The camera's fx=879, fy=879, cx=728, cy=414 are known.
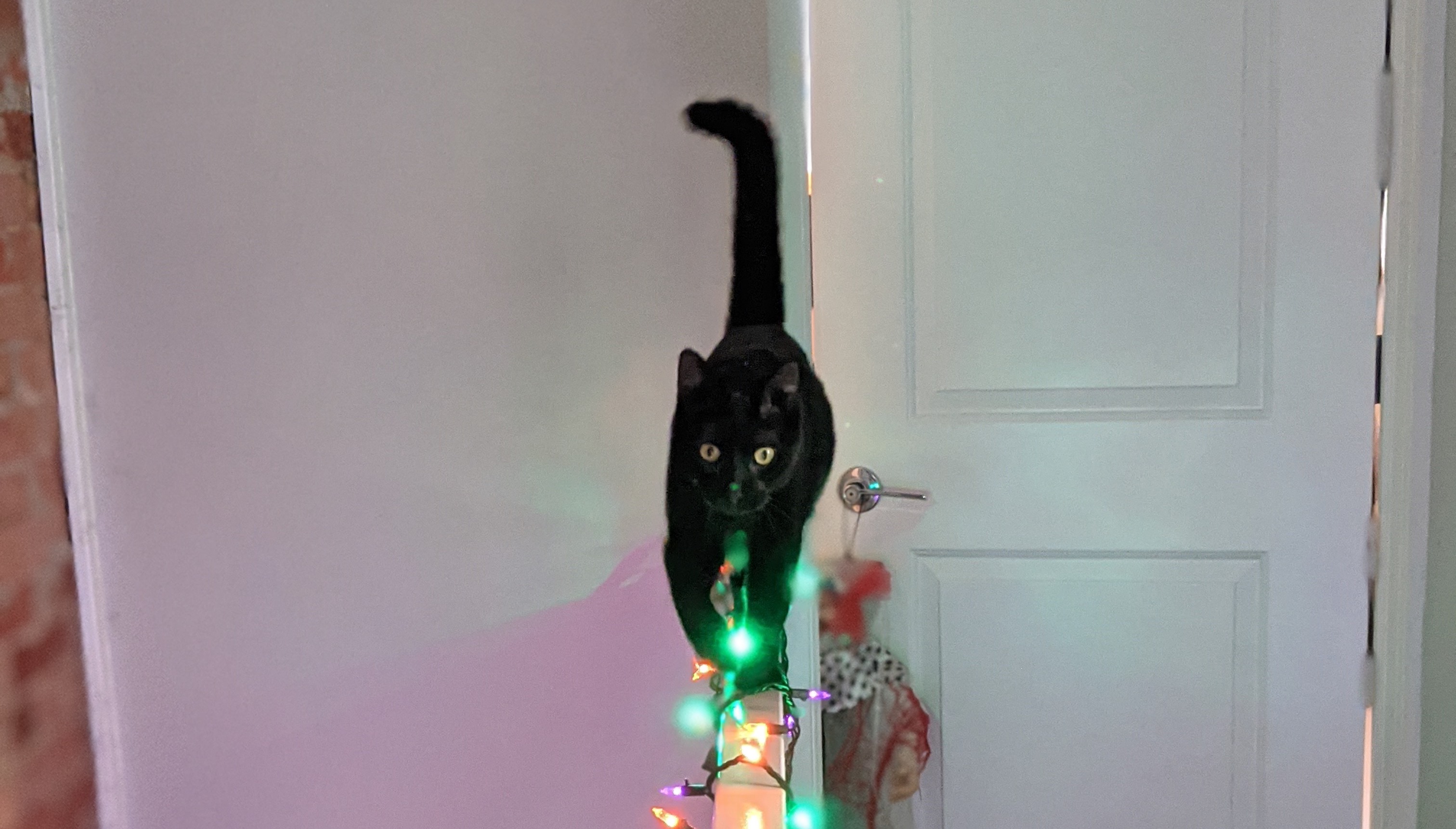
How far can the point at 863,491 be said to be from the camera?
1.31m

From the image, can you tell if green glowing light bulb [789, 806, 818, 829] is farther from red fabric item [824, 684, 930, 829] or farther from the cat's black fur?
red fabric item [824, 684, 930, 829]

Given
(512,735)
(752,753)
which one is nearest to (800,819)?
(752,753)

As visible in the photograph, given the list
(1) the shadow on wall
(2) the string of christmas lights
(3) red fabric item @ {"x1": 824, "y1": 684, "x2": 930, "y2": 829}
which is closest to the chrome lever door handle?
(3) red fabric item @ {"x1": 824, "y1": 684, "x2": 930, "y2": 829}

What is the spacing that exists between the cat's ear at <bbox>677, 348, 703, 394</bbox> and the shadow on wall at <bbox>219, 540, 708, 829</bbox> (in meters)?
0.16

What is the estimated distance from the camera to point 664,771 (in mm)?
895

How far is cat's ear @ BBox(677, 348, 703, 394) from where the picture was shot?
71 cm

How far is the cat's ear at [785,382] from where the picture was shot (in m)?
0.71

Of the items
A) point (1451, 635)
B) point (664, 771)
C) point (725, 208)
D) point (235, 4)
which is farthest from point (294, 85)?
point (1451, 635)

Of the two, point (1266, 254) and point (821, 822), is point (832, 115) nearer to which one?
point (1266, 254)

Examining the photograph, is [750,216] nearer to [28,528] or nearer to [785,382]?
[785,382]

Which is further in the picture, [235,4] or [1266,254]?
[1266,254]

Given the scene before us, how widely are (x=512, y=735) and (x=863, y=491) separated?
28.3 inches

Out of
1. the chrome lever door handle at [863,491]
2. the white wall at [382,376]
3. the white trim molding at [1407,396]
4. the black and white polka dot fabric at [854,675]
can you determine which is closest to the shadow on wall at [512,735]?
the white wall at [382,376]

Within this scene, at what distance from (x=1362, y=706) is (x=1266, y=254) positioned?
0.64 metres
